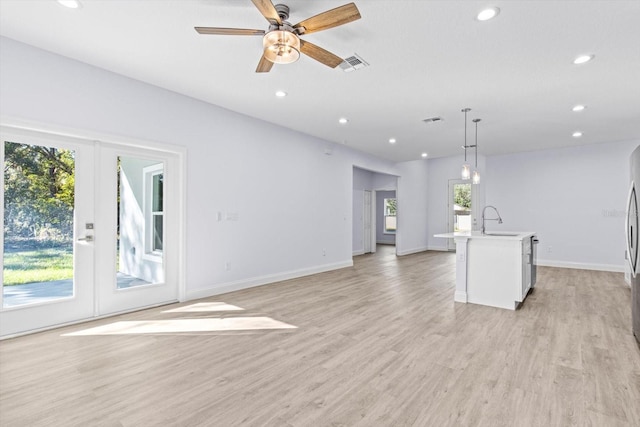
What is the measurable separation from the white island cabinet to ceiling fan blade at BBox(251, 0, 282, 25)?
10.9 feet

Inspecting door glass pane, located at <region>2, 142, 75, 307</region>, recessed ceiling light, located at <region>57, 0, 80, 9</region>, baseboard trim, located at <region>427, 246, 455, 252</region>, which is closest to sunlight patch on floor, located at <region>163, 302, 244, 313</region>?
door glass pane, located at <region>2, 142, 75, 307</region>

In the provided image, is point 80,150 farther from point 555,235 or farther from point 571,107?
point 555,235

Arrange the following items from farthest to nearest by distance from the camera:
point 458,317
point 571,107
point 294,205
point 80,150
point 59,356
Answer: point 294,205
point 571,107
point 458,317
point 80,150
point 59,356

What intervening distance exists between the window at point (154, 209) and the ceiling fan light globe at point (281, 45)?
2615 millimetres

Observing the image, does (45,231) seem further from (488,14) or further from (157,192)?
(488,14)

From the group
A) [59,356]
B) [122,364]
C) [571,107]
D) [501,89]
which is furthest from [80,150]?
Answer: [571,107]

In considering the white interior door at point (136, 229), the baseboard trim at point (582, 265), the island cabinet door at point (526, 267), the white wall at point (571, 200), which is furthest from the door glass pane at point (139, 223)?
the baseboard trim at point (582, 265)

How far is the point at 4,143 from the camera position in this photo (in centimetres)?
309

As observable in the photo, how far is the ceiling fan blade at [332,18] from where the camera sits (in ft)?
6.90

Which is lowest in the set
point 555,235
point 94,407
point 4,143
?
point 94,407

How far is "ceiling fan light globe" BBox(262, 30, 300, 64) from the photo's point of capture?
7.71 feet

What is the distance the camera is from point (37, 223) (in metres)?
3.30

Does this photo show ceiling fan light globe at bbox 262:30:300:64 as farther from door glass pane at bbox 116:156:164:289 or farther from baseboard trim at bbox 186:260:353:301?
baseboard trim at bbox 186:260:353:301

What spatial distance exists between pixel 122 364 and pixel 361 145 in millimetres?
6020
